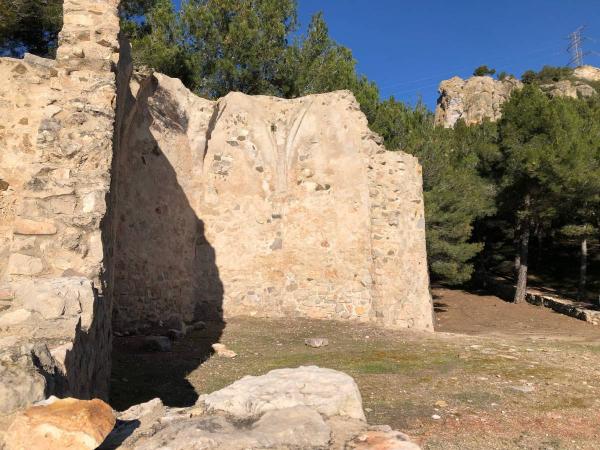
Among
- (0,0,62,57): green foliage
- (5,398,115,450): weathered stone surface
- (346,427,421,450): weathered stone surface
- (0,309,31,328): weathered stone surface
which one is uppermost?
(0,0,62,57): green foliage

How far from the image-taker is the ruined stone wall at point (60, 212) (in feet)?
7.93

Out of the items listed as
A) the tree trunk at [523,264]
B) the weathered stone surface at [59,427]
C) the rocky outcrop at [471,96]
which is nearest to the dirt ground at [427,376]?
the weathered stone surface at [59,427]

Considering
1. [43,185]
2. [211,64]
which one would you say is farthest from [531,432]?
[211,64]

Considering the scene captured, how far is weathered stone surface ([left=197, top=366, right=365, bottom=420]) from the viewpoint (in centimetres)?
224

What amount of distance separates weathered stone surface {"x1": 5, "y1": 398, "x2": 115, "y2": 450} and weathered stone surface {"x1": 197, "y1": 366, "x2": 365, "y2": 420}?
66 cm

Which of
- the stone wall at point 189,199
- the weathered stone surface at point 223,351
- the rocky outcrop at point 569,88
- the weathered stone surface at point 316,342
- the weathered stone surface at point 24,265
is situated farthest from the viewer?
the rocky outcrop at point 569,88

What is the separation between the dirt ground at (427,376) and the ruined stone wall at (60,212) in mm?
1338

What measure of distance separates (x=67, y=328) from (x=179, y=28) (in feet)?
39.6

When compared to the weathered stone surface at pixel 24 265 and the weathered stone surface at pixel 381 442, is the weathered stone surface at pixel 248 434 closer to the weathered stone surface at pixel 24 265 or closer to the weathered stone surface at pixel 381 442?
the weathered stone surface at pixel 381 442

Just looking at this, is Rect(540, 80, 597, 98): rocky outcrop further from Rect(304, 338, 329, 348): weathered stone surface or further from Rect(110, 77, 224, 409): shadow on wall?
Rect(304, 338, 329, 348): weathered stone surface

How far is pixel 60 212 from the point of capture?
367cm

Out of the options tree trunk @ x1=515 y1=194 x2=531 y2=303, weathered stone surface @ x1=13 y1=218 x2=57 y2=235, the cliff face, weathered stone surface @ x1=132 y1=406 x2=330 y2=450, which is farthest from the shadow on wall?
the cliff face

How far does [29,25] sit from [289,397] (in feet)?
43.9

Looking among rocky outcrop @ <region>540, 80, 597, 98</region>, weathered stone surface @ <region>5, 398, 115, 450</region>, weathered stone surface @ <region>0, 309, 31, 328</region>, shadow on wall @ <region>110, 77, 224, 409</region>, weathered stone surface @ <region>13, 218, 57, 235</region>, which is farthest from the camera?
rocky outcrop @ <region>540, 80, 597, 98</region>
